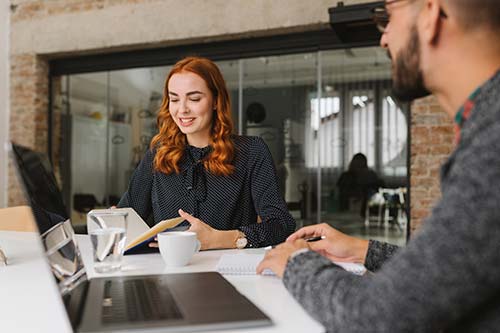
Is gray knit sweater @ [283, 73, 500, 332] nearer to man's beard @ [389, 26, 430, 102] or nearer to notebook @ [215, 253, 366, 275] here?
man's beard @ [389, 26, 430, 102]

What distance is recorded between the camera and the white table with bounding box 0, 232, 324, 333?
827 millimetres

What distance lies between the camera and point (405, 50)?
824mm

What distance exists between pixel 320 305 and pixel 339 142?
3.93 m

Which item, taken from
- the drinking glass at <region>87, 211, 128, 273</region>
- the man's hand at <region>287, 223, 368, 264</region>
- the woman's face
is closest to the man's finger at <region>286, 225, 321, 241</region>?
the man's hand at <region>287, 223, 368, 264</region>

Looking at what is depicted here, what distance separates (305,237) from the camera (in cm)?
140

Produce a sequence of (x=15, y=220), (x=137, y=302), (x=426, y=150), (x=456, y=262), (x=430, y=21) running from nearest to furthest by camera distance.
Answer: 1. (x=456, y=262)
2. (x=430, y=21)
3. (x=137, y=302)
4. (x=15, y=220)
5. (x=426, y=150)

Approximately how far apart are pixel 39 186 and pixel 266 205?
40.9 inches

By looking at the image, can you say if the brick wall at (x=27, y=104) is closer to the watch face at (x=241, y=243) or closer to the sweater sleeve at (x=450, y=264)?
the watch face at (x=241, y=243)

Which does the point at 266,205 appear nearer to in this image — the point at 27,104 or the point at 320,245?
the point at 320,245

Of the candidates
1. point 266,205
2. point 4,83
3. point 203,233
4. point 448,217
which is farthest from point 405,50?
point 4,83

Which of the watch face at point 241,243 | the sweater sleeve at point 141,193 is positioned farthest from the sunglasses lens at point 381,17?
the sweater sleeve at point 141,193

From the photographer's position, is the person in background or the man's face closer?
the man's face

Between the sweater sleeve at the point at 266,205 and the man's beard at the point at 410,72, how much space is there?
3.09ft

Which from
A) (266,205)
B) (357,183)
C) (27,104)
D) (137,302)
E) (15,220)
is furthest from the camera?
(27,104)
